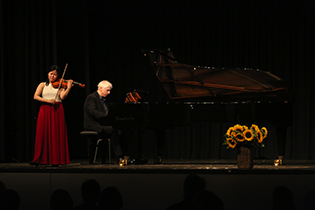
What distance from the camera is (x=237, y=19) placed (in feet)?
25.5

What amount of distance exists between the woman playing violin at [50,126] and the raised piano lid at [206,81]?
1206 millimetres

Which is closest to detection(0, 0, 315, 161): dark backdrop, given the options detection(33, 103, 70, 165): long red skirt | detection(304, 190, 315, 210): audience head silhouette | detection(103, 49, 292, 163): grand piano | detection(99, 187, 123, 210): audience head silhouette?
detection(33, 103, 70, 165): long red skirt

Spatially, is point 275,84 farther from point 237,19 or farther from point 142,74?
point 142,74

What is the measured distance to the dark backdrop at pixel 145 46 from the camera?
6988 millimetres

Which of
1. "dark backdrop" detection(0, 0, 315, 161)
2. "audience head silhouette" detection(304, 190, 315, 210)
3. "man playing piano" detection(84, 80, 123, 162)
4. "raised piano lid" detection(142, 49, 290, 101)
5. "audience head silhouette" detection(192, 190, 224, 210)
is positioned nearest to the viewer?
"audience head silhouette" detection(304, 190, 315, 210)

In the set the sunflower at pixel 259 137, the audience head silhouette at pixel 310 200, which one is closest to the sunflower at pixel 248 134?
the sunflower at pixel 259 137

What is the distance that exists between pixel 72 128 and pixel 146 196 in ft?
12.4

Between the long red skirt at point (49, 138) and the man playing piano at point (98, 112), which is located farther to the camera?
the man playing piano at point (98, 112)

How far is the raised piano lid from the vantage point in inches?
222

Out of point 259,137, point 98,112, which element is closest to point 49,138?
point 98,112

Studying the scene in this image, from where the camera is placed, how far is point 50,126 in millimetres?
5430

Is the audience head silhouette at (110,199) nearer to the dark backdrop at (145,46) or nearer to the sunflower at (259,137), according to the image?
the sunflower at (259,137)

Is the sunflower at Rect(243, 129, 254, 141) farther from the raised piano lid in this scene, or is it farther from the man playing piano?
the man playing piano

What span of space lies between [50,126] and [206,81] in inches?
82.0
